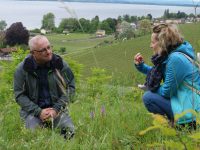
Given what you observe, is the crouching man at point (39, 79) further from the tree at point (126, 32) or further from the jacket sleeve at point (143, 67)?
the tree at point (126, 32)

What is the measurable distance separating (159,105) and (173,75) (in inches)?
16.9

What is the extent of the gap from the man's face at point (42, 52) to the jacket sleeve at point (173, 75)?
126 cm

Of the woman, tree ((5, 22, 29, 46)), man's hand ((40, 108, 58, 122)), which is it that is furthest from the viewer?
→ tree ((5, 22, 29, 46))

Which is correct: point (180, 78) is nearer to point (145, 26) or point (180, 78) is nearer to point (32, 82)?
point (145, 26)

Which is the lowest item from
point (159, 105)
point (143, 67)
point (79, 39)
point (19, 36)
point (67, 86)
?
point (19, 36)

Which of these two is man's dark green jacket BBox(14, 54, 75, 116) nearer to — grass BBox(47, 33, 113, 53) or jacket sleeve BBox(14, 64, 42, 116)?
jacket sleeve BBox(14, 64, 42, 116)

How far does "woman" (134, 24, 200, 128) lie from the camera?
3760mm

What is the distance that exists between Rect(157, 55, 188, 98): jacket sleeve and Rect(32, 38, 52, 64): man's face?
1.26 metres

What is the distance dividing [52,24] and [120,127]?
1773mm

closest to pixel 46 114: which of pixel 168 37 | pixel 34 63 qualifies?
pixel 34 63

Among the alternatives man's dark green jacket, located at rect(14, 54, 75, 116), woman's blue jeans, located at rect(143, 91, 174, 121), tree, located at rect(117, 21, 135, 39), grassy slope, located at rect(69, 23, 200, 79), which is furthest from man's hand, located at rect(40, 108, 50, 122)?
tree, located at rect(117, 21, 135, 39)

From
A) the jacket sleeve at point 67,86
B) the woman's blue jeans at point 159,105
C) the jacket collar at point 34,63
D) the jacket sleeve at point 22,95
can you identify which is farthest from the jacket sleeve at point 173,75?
the jacket sleeve at point 22,95

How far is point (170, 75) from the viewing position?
12.7 ft

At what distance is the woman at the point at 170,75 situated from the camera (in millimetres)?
3760
